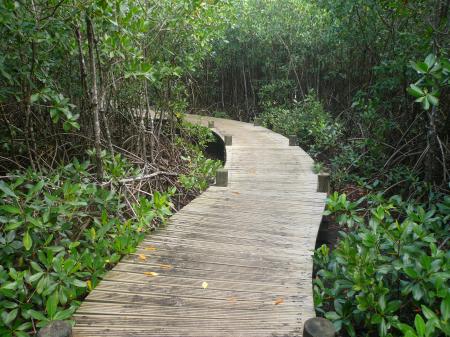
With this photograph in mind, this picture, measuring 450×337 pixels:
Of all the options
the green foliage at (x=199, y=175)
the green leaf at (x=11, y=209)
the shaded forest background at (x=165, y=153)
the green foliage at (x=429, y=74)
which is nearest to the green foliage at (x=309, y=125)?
the shaded forest background at (x=165, y=153)

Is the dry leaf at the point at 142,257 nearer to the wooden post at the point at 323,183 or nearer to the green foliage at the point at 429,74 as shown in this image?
the green foliage at the point at 429,74

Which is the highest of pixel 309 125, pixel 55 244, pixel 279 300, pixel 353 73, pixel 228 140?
pixel 353 73

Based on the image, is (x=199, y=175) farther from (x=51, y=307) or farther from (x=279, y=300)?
(x=51, y=307)

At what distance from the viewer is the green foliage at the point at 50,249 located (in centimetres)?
201

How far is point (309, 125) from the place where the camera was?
8.50m

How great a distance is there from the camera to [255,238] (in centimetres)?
313

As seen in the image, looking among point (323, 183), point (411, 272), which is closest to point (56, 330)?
point (411, 272)

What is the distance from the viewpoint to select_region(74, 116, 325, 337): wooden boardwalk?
1.99 metres

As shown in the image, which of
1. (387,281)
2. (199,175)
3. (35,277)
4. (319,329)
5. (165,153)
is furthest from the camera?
(165,153)

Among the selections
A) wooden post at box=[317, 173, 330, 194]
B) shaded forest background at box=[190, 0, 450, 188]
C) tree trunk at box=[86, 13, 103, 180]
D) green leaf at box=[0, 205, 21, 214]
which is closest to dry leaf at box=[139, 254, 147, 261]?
green leaf at box=[0, 205, 21, 214]

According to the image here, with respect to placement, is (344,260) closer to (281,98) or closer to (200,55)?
(200,55)

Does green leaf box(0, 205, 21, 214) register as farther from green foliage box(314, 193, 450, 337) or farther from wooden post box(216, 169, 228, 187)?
wooden post box(216, 169, 228, 187)

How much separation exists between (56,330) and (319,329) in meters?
1.17

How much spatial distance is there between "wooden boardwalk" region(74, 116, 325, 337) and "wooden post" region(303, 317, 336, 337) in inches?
14.9
